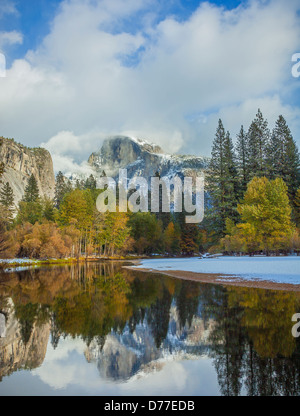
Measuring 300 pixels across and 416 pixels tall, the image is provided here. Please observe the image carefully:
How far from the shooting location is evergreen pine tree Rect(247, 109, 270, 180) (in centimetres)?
4956

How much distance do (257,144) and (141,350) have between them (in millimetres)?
49912

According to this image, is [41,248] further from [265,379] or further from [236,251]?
[265,379]

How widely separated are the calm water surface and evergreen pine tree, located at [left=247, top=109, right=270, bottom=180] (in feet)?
137

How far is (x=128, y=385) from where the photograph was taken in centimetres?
489

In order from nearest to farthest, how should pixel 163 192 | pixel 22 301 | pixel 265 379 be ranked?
pixel 265 379 < pixel 22 301 < pixel 163 192

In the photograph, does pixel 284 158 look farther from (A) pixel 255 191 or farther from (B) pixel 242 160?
(A) pixel 255 191

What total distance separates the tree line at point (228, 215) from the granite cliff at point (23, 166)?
62.1 metres

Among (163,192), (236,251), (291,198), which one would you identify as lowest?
(236,251)

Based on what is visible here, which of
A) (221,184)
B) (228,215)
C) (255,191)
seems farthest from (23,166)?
(255,191)

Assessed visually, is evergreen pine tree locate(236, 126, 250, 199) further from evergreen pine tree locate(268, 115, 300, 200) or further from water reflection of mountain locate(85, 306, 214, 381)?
water reflection of mountain locate(85, 306, 214, 381)

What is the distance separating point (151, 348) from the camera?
6.60 meters
